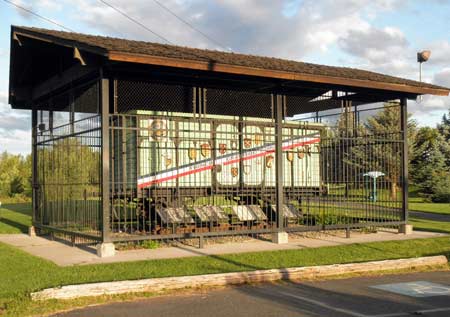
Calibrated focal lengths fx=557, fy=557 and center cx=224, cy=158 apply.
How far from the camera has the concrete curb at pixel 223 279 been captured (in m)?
8.22

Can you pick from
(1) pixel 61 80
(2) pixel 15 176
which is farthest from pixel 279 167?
(2) pixel 15 176

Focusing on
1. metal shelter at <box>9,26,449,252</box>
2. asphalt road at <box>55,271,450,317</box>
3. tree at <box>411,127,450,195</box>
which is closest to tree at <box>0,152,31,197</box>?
tree at <box>411,127,450,195</box>

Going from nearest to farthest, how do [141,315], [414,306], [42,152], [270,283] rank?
[141,315]
[414,306]
[270,283]
[42,152]

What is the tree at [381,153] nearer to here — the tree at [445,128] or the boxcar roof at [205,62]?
Answer: the boxcar roof at [205,62]

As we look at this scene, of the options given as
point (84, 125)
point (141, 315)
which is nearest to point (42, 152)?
point (84, 125)

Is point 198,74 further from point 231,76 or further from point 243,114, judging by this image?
point 243,114

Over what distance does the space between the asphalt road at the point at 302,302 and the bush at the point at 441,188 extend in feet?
103

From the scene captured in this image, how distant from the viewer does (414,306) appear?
8.00 m

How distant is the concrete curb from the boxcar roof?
198 inches

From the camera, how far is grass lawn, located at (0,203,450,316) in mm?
8141

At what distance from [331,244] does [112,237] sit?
5563 millimetres

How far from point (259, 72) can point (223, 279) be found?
19.5 feet

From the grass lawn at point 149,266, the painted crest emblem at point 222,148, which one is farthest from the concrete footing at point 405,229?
the painted crest emblem at point 222,148

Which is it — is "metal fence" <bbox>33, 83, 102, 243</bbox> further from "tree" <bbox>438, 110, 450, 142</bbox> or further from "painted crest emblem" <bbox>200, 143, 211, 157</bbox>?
"tree" <bbox>438, 110, 450, 142</bbox>
